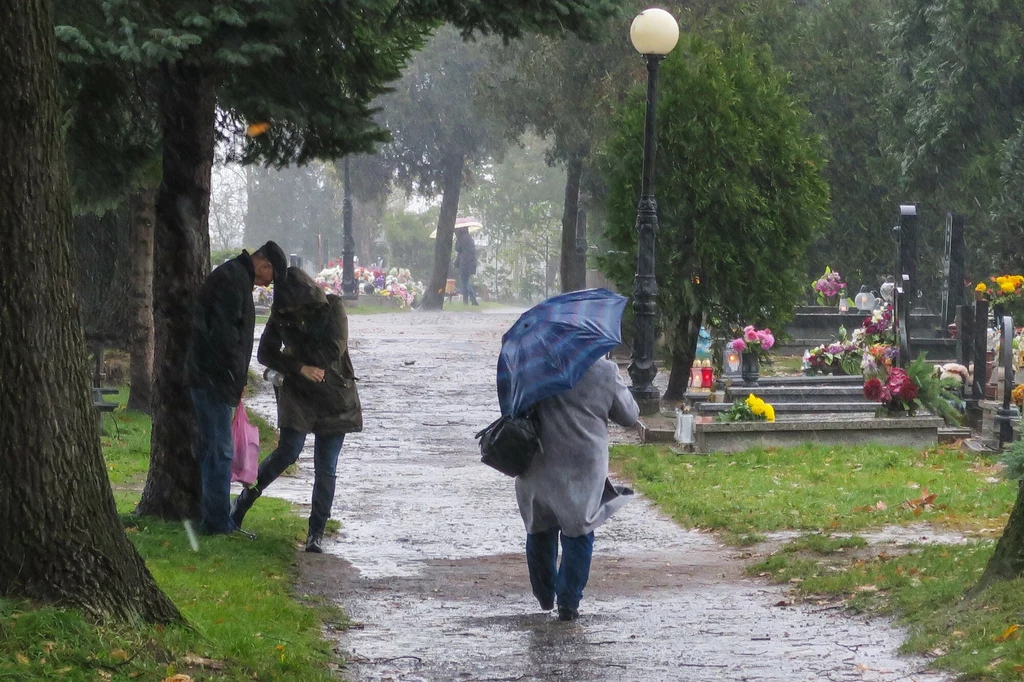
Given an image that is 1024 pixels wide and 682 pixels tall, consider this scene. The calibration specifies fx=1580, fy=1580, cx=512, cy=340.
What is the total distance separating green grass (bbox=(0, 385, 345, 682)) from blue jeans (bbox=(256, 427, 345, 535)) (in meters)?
0.29

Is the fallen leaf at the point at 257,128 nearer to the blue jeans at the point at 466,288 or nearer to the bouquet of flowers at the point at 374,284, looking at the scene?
the bouquet of flowers at the point at 374,284

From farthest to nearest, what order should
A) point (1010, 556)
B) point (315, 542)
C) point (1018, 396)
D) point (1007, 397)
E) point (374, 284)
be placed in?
1. point (374, 284)
2. point (1018, 396)
3. point (1007, 397)
4. point (315, 542)
5. point (1010, 556)

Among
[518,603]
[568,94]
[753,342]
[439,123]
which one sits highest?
[439,123]

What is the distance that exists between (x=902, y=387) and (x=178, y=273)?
8.48 m

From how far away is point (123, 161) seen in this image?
1120cm

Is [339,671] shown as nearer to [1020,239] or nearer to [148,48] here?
[148,48]

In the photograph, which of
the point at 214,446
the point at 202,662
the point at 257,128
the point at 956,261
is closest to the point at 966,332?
the point at 956,261

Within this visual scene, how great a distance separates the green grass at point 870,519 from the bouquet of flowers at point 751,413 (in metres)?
0.71

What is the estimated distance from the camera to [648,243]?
1770cm

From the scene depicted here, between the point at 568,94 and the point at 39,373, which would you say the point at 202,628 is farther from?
the point at 568,94

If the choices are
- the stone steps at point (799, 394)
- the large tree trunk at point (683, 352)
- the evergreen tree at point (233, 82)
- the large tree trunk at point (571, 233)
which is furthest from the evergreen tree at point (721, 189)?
the large tree trunk at point (571, 233)

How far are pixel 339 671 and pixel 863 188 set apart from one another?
30446 millimetres

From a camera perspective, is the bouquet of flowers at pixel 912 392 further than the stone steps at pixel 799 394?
No

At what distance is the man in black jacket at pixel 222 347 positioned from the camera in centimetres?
949
